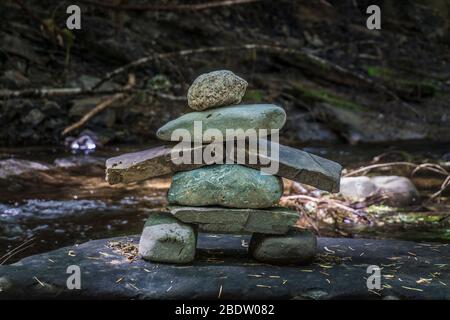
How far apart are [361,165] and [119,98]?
7.25 meters

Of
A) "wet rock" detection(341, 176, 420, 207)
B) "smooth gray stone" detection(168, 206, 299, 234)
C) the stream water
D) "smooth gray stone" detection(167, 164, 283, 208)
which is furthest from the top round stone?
"wet rock" detection(341, 176, 420, 207)

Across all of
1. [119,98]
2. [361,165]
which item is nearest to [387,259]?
[361,165]

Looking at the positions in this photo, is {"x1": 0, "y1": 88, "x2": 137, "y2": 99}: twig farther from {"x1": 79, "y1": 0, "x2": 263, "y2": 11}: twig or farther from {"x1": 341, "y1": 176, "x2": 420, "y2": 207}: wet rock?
{"x1": 341, "y1": 176, "x2": 420, "y2": 207}: wet rock

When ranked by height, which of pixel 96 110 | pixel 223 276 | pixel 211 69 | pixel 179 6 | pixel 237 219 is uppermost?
pixel 179 6

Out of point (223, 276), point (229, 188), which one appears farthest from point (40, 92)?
point (223, 276)

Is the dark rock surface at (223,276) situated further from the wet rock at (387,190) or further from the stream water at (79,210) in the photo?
the wet rock at (387,190)

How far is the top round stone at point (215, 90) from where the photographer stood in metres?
5.24

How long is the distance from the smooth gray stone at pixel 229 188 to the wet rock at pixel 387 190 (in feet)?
16.1

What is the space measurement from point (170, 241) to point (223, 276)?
0.63 m

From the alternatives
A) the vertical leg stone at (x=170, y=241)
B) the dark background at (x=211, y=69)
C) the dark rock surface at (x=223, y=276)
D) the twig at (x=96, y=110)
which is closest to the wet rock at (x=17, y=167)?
the dark background at (x=211, y=69)

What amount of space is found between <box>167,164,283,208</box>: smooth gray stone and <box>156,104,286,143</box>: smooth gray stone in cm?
33

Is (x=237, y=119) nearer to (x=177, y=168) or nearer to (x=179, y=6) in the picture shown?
(x=177, y=168)

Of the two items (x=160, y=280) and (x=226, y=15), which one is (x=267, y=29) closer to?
(x=226, y=15)

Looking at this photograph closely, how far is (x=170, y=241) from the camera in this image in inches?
202
